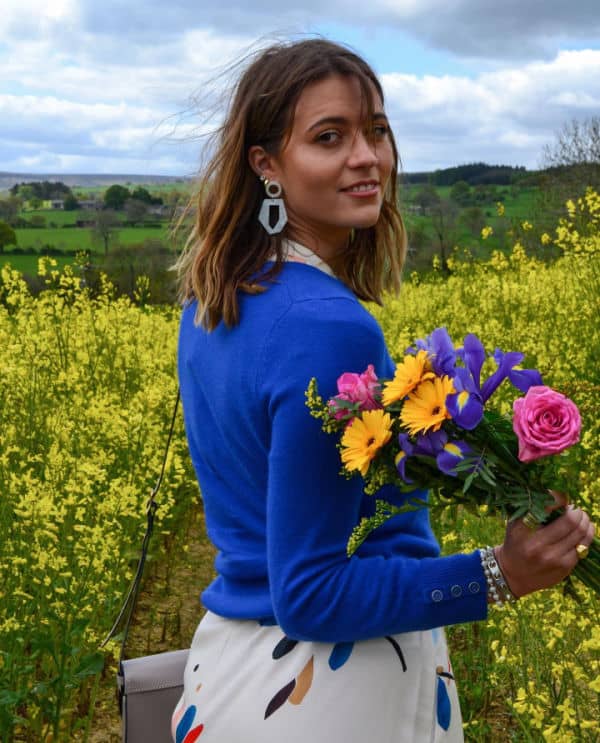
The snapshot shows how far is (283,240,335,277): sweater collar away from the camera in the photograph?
1434 millimetres

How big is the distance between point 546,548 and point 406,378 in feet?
0.94

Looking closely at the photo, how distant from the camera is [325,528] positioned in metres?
1.24

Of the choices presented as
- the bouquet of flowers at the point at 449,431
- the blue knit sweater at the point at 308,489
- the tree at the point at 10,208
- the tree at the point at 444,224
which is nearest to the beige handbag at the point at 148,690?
the blue knit sweater at the point at 308,489

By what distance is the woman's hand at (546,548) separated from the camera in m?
1.24

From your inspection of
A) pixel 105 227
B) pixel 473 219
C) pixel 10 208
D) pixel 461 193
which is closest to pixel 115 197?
→ pixel 105 227

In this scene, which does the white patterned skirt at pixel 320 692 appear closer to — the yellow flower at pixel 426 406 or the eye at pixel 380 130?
the yellow flower at pixel 426 406

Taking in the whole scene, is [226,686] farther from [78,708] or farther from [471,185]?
[471,185]

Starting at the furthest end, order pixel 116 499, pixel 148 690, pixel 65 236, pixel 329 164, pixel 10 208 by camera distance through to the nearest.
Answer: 1. pixel 65 236
2. pixel 10 208
3. pixel 116 499
4. pixel 148 690
5. pixel 329 164

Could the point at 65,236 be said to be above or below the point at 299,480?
below

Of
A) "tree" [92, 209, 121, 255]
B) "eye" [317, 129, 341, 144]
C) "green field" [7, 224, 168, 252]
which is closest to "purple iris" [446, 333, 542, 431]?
"eye" [317, 129, 341, 144]

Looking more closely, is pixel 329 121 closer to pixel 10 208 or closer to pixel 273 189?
pixel 273 189

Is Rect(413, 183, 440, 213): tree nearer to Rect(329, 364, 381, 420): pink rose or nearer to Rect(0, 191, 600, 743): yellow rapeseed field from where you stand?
Rect(0, 191, 600, 743): yellow rapeseed field

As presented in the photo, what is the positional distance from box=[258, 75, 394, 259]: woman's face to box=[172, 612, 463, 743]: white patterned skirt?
59 centimetres

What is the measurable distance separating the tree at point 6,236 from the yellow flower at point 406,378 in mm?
13927
